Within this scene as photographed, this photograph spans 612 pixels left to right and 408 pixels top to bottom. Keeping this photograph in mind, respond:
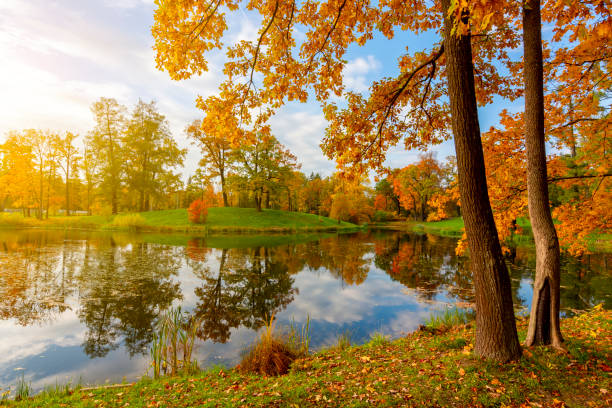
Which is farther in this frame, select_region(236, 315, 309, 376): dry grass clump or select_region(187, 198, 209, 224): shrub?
select_region(187, 198, 209, 224): shrub

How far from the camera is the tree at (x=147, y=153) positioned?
36000 millimetres

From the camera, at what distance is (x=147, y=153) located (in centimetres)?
3728

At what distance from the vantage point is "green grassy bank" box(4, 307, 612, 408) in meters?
3.21

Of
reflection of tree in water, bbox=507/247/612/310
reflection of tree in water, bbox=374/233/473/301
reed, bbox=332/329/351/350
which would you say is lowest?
reflection of tree in water, bbox=374/233/473/301

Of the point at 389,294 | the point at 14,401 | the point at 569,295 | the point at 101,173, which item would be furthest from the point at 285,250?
the point at 101,173

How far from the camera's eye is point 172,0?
4613mm

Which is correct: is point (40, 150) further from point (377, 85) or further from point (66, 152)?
point (377, 85)

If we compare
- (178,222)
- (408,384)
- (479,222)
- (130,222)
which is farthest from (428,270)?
(130,222)

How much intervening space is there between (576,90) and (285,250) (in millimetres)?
17661

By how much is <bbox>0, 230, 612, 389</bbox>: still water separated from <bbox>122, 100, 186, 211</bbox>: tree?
19.0 metres

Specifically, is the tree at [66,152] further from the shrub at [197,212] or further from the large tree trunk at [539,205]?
the large tree trunk at [539,205]

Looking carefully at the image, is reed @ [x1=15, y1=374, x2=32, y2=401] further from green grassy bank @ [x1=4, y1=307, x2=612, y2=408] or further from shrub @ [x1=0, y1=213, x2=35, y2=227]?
shrub @ [x1=0, y1=213, x2=35, y2=227]

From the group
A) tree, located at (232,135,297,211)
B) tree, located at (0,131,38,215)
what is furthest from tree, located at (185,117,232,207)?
tree, located at (0,131,38,215)

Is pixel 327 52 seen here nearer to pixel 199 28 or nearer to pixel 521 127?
pixel 199 28
